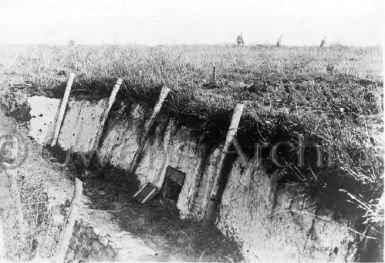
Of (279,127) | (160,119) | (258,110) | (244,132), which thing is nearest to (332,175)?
(279,127)

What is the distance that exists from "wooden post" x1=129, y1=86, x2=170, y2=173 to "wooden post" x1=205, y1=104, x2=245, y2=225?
1.99m

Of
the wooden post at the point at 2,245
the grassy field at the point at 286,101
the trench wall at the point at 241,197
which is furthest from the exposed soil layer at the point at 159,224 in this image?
the wooden post at the point at 2,245

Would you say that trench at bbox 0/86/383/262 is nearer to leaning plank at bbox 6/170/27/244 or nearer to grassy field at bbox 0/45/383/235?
grassy field at bbox 0/45/383/235

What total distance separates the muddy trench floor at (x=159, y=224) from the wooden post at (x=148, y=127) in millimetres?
327

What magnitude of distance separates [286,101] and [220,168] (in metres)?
2.08

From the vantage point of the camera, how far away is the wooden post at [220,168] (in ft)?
17.9

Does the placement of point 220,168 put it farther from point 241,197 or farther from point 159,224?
point 159,224

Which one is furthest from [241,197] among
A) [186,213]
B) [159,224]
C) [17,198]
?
[17,198]

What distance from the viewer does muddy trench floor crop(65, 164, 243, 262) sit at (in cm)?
523

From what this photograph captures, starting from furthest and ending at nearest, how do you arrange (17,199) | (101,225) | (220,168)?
(17,199) → (101,225) → (220,168)

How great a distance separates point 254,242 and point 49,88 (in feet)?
23.9

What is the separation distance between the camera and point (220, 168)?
18.2 ft

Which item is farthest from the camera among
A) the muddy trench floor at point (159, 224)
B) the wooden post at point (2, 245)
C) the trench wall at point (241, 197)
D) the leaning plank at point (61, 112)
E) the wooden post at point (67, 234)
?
the leaning plank at point (61, 112)

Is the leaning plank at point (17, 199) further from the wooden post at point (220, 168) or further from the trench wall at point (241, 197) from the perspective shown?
the wooden post at point (220, 168)
